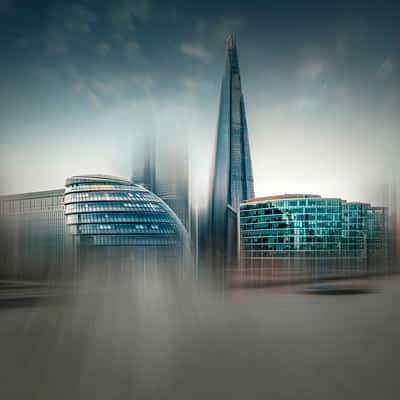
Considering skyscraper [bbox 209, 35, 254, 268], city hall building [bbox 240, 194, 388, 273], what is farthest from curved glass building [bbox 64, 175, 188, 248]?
skyscraper [bbox 209, 35, 254, 268]

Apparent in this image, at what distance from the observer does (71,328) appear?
9.23 meters

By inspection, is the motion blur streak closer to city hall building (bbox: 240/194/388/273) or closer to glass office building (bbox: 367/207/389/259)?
city hall building (bbox: 240/194/388/273)

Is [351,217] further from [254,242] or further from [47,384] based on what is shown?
[47,384]

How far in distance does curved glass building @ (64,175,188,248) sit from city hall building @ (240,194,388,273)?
15.6 m

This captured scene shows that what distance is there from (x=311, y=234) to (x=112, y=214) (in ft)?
Result: 88.8

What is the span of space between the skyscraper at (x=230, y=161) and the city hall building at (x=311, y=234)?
24.0 feet

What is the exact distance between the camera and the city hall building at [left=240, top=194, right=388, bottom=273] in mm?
60844

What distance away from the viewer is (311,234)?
201 ft

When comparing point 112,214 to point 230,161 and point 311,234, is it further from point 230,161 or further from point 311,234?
point 230,161

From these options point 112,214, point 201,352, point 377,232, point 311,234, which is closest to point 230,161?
point 311,234

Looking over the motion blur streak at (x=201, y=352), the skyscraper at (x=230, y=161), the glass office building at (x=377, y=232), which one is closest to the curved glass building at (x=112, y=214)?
the skyscraper at (x=230, y=161)

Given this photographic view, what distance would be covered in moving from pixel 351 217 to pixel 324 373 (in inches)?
2338

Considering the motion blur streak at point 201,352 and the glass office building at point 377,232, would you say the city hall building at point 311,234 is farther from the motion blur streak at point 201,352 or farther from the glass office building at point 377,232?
the motion blur streak at point 201,352

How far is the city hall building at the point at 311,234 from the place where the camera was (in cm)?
6084
